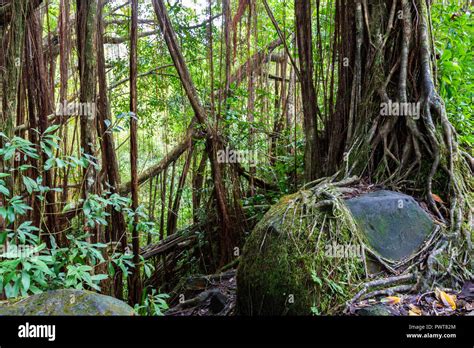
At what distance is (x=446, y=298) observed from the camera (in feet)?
Result: 7.09

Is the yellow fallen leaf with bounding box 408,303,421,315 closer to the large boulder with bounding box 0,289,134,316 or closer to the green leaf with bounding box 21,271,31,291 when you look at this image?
the large boulder with bounding box 0,289,134,316

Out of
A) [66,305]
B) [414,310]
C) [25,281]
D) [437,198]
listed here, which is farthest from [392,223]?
[25,281]

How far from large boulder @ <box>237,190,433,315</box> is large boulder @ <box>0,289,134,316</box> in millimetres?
955

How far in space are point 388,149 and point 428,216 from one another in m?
0.63

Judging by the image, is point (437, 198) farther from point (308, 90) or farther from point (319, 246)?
point (308, 90)

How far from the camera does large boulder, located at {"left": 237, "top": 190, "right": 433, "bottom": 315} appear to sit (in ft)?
7.33

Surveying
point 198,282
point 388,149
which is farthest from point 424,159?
point 198,282

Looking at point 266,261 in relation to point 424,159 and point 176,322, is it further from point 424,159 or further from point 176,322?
point 424,159

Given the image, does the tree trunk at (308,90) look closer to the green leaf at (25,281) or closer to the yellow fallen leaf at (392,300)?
the yellow fallen leaf at (392,300)

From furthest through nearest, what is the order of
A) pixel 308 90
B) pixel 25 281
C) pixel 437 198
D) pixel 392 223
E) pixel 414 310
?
pixel 308 90, pixel 437 198, pixel 392 223, pixel 414 310, pixel 25 281

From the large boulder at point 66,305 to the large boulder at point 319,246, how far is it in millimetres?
955

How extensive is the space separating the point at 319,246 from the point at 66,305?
4.34 ft

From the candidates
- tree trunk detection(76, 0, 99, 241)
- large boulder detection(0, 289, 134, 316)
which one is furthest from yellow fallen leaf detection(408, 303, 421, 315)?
tree trunk detection(76, 0, 99, 241)

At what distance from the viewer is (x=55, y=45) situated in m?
4.91
